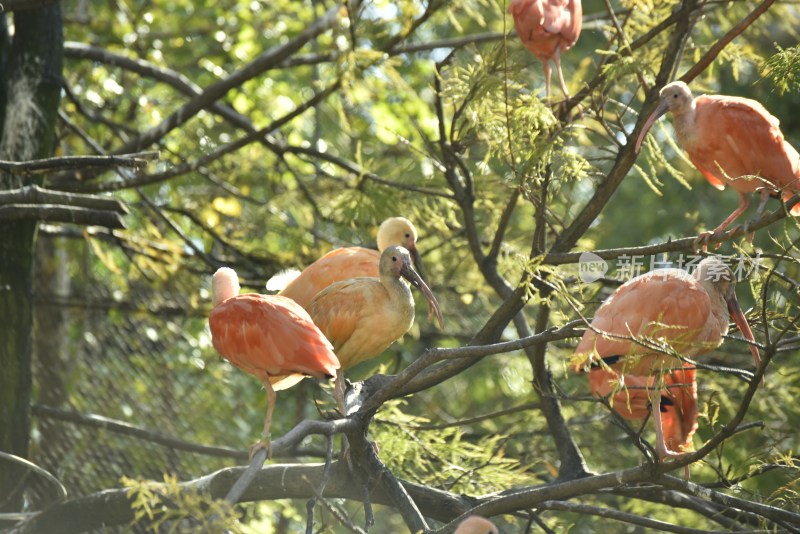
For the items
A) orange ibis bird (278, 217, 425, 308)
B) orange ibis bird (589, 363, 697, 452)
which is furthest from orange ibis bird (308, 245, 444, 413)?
orange ibis bird (589, 363, 697, 452)

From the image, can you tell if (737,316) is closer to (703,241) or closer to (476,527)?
(703,241)

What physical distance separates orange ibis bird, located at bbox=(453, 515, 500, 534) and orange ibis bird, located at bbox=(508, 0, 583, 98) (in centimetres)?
206

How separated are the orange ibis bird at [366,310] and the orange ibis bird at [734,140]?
1.28 m

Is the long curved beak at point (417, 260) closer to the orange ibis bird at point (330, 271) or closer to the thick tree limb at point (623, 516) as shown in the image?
the orange ibis bird at point (330, 271)

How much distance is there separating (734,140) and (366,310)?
173 centimetres

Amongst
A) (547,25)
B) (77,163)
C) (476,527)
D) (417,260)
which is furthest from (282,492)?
(547,25)

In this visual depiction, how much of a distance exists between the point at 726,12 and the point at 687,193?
17.9 ft

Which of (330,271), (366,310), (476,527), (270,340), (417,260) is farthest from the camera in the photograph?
(417,260)

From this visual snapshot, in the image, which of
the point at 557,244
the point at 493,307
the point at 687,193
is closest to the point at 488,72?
the point at 557,244

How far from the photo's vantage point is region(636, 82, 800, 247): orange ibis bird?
186 inches

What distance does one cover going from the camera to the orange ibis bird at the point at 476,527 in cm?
383

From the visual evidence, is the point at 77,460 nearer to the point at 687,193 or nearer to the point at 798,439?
the point at 798,439

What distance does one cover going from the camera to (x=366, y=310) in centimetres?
493

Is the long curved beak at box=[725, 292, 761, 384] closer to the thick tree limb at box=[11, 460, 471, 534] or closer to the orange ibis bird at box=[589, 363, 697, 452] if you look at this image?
the orange ibis bird at box=[589, 363, 697, 452]
